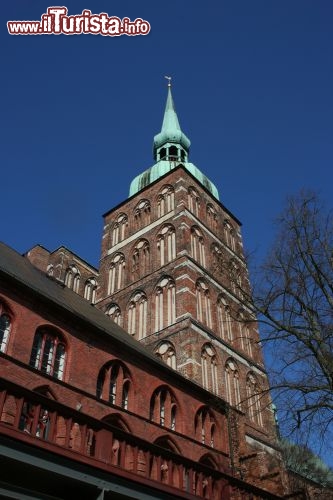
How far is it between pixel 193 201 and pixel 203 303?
8.51 m

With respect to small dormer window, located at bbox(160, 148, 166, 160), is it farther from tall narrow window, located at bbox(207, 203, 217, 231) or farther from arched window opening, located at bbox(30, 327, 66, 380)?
arched window opening, located at bbox(30, 327, 66, 380)

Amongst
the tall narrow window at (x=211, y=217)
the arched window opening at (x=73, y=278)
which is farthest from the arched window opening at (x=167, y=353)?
the arched window opening at (x=73, y=278)

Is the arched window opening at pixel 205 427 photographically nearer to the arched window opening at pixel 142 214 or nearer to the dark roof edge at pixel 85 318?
the dark roof edge at pixel 85 318

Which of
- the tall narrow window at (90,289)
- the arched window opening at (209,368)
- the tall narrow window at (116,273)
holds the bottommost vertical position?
the arched window opening at (209,368)

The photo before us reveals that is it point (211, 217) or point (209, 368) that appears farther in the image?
point (211, 217)

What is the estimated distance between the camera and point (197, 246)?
1287 inches

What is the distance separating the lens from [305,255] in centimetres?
1530

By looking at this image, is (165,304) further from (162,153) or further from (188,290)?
(162,153)

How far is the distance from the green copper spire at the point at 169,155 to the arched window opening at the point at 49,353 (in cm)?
2171

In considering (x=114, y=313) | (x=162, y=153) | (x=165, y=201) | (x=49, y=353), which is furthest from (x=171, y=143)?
(x=49, y=353)

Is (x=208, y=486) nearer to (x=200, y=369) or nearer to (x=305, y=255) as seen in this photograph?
(x=305, y=255)

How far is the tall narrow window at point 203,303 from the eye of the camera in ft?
94.3

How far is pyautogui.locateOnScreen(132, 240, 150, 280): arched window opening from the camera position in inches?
1286

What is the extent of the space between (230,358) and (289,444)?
13.6m
